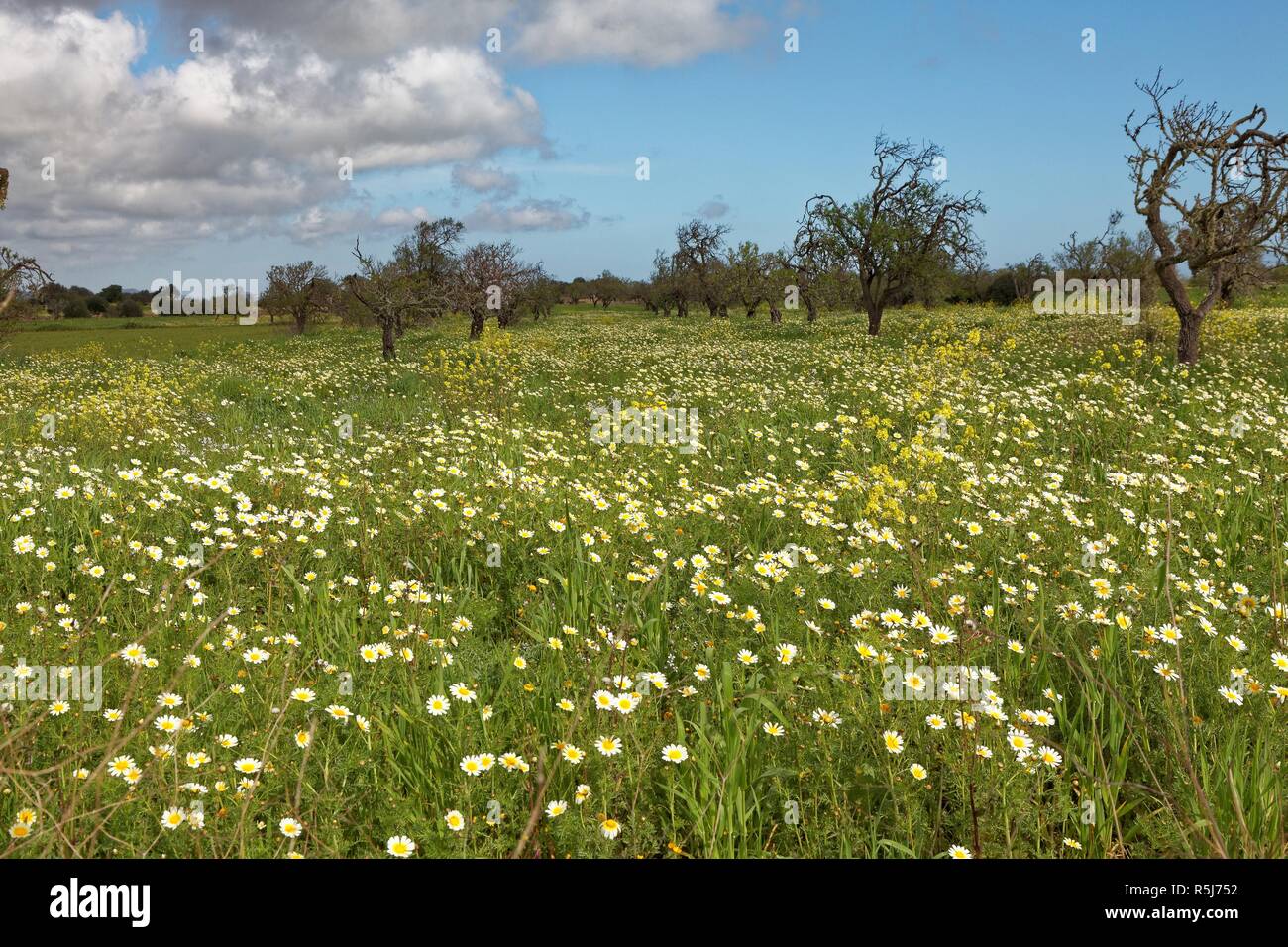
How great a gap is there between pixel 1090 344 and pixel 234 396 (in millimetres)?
20254

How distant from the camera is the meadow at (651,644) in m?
2.74

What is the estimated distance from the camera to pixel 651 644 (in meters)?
4.21

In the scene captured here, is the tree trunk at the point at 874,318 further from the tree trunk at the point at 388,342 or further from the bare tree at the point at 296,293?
the bare tree at the point at 296,293

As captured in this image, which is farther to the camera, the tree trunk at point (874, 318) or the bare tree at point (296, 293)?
the bare tree at point (296, 293)

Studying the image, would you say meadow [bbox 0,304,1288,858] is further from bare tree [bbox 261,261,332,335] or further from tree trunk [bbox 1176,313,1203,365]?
bare tree [bbox 261,261,332,335]

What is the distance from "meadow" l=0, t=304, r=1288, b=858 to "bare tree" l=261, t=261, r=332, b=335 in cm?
3937

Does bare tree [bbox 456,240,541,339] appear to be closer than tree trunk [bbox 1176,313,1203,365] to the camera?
No

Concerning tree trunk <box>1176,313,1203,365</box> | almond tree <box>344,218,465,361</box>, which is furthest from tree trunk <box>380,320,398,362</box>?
tree trunk <box>1176,313,1203,365</box>

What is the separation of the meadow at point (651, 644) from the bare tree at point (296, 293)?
3937 cm

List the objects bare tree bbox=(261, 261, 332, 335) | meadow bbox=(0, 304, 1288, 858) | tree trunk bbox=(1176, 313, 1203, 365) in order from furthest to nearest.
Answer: bare tree bbox=(261, 261, 332, 335)
tree trunk bbox=(1176, 313, 1203, 365)
meadow bbox=(0, 304, 1288, 858)

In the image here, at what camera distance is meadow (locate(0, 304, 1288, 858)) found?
8.98 ft

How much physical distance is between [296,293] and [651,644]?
52218mm

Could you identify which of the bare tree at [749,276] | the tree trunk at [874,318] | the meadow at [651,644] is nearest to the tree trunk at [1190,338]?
the meadow at [651,644]

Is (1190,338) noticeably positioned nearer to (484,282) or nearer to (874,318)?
(874,318)
